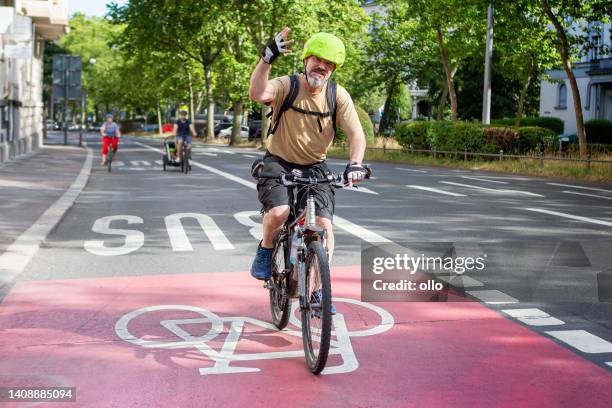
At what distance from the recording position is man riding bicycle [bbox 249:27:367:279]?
4.89 m

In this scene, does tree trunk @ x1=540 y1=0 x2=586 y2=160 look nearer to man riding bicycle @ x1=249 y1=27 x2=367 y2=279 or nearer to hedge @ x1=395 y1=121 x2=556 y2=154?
hedge @ x1=395 y1=121 x2=556 y2=154

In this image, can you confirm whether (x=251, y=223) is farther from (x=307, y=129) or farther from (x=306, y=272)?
(x=306, y=272)

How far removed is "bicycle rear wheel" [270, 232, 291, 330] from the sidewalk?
4.11 m

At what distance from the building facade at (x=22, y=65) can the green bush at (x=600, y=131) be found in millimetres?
27618

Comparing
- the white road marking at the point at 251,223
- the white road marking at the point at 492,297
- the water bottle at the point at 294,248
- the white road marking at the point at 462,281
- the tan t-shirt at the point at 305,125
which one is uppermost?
the tan t-shirt at the point at 305,125

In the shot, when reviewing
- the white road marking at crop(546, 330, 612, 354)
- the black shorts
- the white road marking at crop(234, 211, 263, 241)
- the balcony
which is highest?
the balcony

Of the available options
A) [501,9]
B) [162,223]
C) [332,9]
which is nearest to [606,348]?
[162,223]

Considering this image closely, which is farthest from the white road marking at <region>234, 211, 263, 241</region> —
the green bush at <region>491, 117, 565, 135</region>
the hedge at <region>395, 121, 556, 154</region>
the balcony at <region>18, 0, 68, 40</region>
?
the green bush at <region>491, 117, 565, 135</region>

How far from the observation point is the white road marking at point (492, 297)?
637 cm

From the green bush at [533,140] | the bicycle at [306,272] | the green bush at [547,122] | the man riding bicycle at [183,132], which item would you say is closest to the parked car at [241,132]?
the green bush at [547,122]

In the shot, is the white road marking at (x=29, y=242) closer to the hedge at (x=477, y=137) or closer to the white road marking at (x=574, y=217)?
the white road marking at (x=574, y=217)

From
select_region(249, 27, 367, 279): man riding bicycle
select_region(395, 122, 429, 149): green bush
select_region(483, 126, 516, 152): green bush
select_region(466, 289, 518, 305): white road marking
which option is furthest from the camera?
select_region(395, 122, 429, 149): green bush

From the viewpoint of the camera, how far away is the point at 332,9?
47.2 meters

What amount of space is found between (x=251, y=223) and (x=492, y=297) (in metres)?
5.36
